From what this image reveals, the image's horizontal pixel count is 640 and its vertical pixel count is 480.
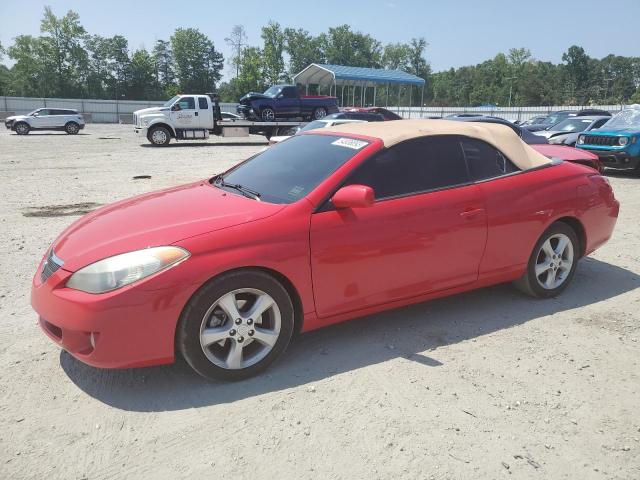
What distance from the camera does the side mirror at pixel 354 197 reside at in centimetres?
316

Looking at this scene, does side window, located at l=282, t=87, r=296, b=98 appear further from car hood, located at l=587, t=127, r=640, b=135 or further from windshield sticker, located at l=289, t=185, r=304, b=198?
windshield sticker, located at l=289, t=185, r=304, b=198

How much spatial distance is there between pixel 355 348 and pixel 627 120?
1282cm

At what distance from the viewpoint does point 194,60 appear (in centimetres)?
9700

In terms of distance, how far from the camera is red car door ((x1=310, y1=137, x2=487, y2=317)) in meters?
3.26

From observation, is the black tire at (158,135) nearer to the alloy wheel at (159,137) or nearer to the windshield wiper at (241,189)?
the alloy wheel at (159,137)

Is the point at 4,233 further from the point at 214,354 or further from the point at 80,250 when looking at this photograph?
the point at 214,354

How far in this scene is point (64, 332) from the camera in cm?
283

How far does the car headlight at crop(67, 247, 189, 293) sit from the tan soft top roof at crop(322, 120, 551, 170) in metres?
1.77

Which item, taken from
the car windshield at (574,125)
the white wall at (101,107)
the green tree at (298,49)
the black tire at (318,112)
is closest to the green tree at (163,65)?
the green tree at (298,49)

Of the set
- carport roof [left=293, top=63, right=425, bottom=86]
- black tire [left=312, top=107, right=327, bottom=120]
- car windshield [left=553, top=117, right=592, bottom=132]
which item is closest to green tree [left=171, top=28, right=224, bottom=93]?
carport roof [left=293, top=63, right=425, bottom=86]

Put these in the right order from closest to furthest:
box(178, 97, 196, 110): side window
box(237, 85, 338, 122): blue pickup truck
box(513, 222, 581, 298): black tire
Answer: box(513, 222, 581, 298): black tire, box(178, 97, 196, 110): side window, box(237, 85, 338, 122): blue pickup truck

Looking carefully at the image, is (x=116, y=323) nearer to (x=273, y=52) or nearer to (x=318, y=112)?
(x=318, y=112)

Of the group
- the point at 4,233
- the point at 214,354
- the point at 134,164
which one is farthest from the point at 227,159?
the point at 214,354

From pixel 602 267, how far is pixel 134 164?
1271 centimetres
